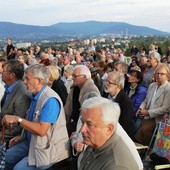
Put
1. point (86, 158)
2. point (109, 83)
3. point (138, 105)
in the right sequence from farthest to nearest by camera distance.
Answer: point (138, 105) < point (109, 83) < point (86, 158)

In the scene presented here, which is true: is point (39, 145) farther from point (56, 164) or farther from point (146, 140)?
point (146, 140)

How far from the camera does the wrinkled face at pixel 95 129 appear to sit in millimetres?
2402

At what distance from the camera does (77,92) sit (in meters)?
5.20

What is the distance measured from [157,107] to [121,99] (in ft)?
3.57

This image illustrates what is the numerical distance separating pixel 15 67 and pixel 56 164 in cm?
156

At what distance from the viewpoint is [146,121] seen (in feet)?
19.6

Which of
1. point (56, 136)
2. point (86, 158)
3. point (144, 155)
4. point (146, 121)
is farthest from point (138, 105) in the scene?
point (86, 158)

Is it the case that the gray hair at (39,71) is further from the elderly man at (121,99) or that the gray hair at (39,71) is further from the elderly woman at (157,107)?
the elderly woman at (157,107)

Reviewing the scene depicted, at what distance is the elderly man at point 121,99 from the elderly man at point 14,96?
121cm

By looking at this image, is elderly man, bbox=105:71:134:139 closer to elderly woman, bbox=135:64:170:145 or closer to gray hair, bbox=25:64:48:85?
elderly woman, bbox=135:64:170:145

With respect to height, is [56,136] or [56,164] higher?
[56,136]

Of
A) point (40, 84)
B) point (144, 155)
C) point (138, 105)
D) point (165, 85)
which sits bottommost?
point (144, 155)

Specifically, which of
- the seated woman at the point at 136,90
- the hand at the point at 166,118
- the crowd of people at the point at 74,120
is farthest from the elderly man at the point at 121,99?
the seated woman at the point at 136,90

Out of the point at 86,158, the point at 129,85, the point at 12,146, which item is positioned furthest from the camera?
the point at 129,85
